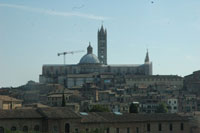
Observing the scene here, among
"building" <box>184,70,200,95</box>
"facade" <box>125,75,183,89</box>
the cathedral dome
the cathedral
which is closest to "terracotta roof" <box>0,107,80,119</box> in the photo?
"building" <box>184,70,200,95</box>

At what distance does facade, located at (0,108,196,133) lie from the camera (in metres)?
35.2

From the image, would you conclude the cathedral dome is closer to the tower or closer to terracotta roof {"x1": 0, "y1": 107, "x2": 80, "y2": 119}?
the tower

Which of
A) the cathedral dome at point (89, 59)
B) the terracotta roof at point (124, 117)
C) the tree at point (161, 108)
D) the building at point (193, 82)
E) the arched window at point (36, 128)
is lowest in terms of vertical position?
the tree at point (161, 108)

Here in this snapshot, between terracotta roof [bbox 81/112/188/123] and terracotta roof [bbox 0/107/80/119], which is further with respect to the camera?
terracotta roof [bbox 81/112/188/123]

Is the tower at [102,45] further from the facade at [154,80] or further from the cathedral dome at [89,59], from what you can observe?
the facade at [154,80]

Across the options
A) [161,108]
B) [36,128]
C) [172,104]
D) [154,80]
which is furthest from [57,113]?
[154,80]

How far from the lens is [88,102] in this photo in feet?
267

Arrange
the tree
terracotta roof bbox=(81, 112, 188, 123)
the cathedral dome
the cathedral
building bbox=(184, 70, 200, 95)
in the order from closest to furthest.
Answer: terracotta roof bbox=(81, 112, 188, 123) → the tree → building bbox=(184, 70, 200, 95) → the cathedral → the cathedral dome

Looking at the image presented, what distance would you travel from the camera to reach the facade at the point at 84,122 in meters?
35.2

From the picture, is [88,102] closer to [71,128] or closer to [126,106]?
[126,106]

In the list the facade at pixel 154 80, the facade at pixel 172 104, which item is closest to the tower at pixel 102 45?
the facade at pixel 154 80

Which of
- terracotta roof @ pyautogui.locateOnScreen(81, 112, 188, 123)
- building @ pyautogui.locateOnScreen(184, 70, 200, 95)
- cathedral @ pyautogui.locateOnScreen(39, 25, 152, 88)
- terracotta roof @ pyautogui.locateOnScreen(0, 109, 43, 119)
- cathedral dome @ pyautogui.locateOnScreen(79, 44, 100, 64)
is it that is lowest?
terracotta roof @ pyautogui.locateOnScreen(81, 112, 188, 123)

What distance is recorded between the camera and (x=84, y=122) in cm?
3712

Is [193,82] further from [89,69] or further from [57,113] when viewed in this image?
[57,113]
